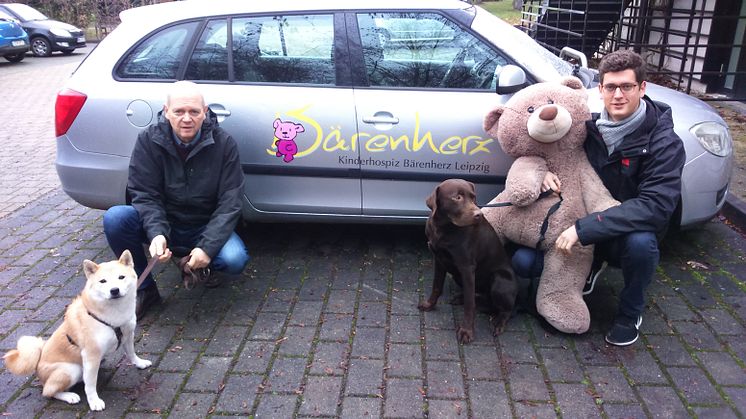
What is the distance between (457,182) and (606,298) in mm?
1437

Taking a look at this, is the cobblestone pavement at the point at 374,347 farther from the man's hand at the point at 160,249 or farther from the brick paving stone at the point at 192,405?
the man's hand at the point at 160,249

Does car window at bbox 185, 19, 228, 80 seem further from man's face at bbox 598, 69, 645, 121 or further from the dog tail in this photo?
man's face at bbox 598, 69, 645, 121

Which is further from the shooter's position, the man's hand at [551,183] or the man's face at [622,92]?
the man's hand at [551,183]

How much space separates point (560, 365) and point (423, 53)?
2.20 meters

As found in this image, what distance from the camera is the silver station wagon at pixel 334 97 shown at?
385 cm

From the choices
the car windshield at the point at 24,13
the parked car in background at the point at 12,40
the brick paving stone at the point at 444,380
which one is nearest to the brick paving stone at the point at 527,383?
the brick paving stone at the point at 444,380

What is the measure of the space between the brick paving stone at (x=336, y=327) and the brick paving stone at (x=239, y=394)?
0.51m

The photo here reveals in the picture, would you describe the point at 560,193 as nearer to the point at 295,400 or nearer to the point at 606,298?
the point at 606,298

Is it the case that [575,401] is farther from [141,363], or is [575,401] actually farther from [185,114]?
[185,114]

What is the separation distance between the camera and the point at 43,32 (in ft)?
63.4

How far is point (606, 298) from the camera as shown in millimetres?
3711

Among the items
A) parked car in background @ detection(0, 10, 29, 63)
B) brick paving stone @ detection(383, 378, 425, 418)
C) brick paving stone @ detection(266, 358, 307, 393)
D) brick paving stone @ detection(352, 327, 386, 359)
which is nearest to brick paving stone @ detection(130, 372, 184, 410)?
brick paving stone @ detection(266, 358, 307, 393)

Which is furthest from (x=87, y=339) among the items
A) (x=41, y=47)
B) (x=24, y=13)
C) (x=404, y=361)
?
(x=24, y=13)

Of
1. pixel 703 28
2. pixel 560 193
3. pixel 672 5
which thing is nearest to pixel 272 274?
pixel 560 193
